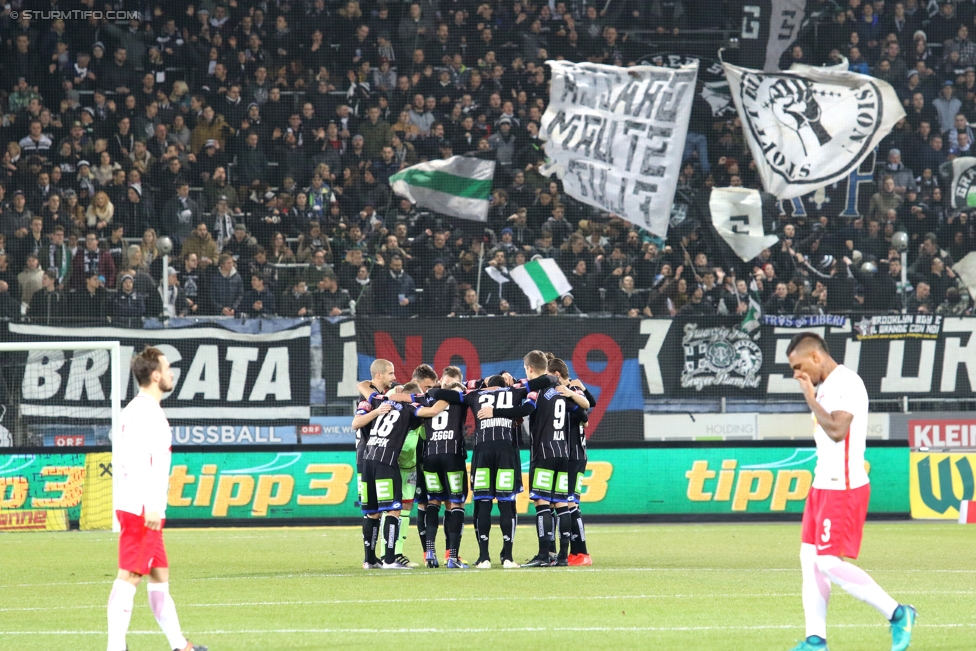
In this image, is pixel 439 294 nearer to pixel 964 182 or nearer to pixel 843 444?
pixel 964 182

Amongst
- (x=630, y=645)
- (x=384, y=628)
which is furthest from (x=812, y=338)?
(x=384, y=628)

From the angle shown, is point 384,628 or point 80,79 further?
point 80,79

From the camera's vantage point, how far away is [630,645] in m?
7.87

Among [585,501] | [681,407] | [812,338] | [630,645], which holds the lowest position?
[585,501]

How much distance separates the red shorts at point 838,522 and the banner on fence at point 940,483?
1546cm

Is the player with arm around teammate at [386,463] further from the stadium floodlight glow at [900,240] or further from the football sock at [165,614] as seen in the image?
the stadium floodlight glow at [900,240]

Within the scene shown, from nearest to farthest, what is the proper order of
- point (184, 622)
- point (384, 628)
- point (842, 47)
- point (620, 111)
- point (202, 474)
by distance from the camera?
1. point (384, 628)
2. point (184, 622)
3. point (202, 474)
4. point (620, 111)
5. point (842, 47)

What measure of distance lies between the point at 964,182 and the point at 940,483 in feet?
23.9

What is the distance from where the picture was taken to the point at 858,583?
23.7 feet

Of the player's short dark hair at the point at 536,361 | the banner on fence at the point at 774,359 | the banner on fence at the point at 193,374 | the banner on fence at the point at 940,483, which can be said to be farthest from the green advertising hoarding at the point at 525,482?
the player's short dark hair at the point at 536,361

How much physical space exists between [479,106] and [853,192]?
25.5ft

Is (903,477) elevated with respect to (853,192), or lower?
lower

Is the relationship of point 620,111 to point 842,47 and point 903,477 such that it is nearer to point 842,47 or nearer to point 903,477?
point 842,47

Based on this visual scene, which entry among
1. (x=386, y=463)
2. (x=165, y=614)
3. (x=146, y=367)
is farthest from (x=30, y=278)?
(x=165, y=614)
